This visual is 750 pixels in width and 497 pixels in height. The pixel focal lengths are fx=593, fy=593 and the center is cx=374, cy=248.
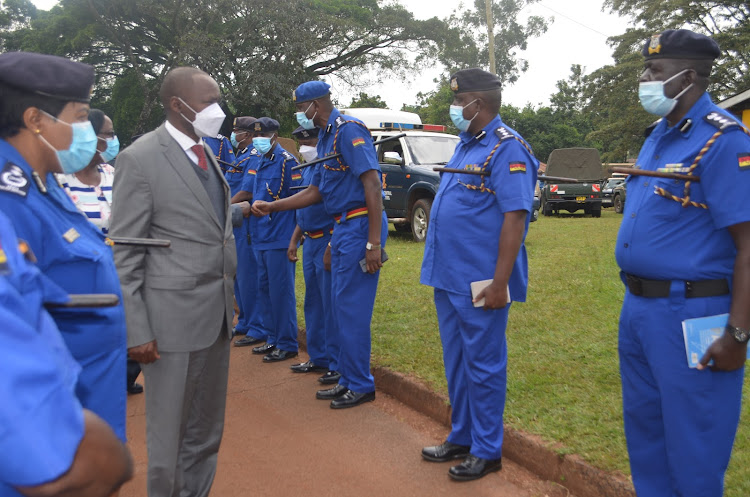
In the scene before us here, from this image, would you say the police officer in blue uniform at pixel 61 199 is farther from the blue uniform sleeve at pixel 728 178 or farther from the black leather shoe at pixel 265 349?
the black leather shoe at pixel 265 349

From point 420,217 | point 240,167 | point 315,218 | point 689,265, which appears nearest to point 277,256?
point 315,218

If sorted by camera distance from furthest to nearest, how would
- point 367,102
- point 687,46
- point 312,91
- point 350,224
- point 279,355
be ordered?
1. point 367,102
2. point 279,355
3. point 312,91
4. point 350,224
5. point 687,46

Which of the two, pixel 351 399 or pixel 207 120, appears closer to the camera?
pixel 207 120

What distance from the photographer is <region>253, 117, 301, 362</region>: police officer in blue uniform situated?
5.75 metres

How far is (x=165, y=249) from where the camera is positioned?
2.61m

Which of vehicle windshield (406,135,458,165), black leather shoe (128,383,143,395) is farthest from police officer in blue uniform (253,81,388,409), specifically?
vehicle windshield (406,135,458,165)

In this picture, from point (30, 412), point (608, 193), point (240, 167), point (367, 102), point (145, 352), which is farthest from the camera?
point (367, 102)

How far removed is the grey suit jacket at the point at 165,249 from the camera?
2.54 meters

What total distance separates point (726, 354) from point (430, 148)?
10.6 m

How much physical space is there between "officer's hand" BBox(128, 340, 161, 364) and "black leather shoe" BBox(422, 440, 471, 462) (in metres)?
1.79

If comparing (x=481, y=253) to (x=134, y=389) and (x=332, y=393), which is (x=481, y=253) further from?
(x=134, y=389)

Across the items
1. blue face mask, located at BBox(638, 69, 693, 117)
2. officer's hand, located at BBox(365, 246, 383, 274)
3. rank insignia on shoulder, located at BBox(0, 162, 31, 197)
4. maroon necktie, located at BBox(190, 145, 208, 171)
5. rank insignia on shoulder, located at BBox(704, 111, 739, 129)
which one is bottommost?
officer's hand, located at BBox(365, 246, 383, 274)

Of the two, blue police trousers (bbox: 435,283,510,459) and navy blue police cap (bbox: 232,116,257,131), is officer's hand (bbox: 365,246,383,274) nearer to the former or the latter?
blue police trousers (bbox: 435,283,510,459)

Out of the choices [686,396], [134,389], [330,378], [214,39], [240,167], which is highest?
[214,39]
